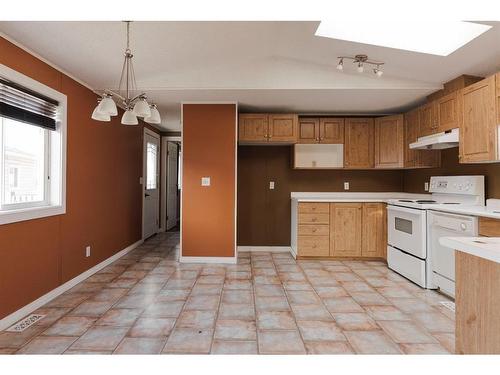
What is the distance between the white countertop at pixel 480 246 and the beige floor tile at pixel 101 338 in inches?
83.3

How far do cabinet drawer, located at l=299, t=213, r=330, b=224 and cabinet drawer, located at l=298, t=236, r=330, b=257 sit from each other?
0.72ft

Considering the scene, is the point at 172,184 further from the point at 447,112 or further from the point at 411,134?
the point at 447,112

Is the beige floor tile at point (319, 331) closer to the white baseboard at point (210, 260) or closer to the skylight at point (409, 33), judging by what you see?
the white baseboard at point (210, 260)

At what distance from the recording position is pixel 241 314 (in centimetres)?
248

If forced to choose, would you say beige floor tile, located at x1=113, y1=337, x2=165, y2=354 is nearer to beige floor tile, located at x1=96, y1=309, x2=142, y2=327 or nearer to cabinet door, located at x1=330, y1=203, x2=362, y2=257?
beige floor tile, located at x1=96, y1=309, x2=142, y2=327

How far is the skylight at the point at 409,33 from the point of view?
232 centimetres

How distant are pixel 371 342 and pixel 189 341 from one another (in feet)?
4.16

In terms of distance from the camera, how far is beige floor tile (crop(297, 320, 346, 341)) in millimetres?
2096

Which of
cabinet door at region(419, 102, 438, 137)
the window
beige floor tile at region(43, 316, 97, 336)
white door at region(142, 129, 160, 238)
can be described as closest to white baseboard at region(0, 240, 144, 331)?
beige floor tile at region(43, 316, 97, 336)

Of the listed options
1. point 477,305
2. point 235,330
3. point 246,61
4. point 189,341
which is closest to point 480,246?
point 477,305

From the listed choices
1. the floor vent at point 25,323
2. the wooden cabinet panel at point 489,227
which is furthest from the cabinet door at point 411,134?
the floor vent at point 25,323

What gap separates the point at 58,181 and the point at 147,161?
2.73m

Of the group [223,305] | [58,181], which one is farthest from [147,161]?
[223,305]
